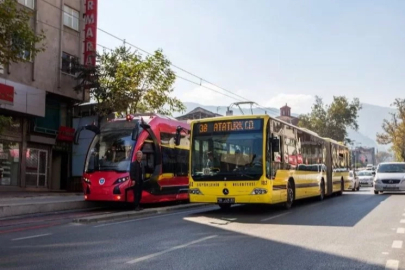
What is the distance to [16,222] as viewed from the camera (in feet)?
40.1

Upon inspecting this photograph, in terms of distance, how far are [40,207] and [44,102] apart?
13739mm

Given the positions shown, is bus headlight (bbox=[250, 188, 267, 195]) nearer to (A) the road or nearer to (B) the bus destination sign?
(A) the road

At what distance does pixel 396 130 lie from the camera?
61.2 metres

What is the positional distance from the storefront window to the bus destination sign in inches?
618

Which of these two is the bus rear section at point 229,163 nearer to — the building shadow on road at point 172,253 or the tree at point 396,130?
the building shadow on road at point 172,253

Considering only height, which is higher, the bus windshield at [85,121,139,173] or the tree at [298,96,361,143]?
the tree at [298,96,361,143]

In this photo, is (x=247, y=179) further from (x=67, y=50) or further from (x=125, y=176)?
(x=67, y=50)

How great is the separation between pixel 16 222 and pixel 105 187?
322cm

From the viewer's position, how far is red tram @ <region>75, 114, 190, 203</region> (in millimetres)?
14852

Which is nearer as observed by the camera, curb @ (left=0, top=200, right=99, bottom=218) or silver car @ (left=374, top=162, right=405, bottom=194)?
curb @ (left=0, top=200, right=99, bottom=218)

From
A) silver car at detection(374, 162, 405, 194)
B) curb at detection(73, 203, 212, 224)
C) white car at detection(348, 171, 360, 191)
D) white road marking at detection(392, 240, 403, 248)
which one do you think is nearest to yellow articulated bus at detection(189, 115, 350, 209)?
curb at detection(73, 203, 212, 224)

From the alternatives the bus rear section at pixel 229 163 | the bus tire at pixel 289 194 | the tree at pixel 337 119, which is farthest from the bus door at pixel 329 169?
the tree at pixel 337 119

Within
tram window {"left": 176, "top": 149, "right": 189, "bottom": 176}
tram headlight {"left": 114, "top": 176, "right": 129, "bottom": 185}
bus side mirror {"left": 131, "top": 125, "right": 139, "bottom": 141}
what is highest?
bus side mirror {"left": 131, "top": 125, "right": 139, "bottom": 141}

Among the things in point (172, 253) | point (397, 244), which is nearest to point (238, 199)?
point (397, 244)
